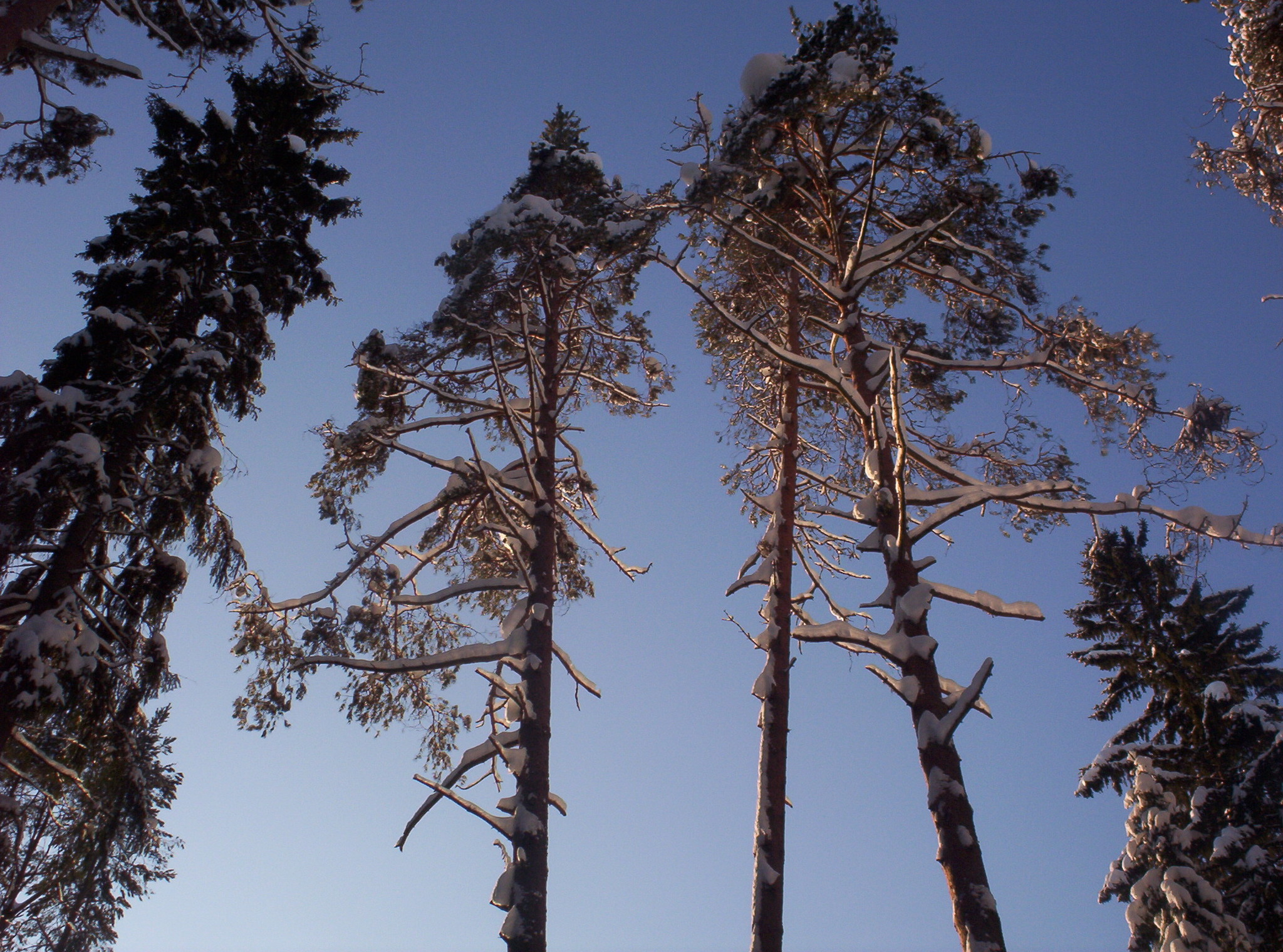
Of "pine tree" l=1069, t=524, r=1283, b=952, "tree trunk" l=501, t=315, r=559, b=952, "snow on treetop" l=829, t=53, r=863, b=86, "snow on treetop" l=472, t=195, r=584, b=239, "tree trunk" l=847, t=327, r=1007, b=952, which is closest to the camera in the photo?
"tree trunk" l=847, t=327, r=1007, b=952

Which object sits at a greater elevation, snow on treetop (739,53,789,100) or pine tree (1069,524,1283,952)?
snow on treetop (739,53,789,100)

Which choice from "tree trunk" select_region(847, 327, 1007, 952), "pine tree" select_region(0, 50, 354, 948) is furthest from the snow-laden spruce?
"pine tree" select_region(0, 50, 354, 948)

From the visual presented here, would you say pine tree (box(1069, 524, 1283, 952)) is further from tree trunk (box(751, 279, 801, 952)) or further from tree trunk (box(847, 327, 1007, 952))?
tree trunk (box(847, 327, 1007, 952))

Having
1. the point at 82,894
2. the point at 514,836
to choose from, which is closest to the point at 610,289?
the point at 514,836

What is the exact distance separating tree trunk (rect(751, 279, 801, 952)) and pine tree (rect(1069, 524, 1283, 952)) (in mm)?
6700

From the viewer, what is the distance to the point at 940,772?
583 cm

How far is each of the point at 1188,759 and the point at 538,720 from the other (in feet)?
38.9

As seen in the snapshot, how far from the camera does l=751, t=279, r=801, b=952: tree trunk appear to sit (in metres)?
8.63

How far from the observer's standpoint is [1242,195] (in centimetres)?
1050

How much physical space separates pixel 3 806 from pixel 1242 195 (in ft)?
51.8

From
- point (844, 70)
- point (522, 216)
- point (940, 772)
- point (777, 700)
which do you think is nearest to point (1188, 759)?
point (777, 700)

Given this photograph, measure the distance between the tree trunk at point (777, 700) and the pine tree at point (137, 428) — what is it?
22.4 ft

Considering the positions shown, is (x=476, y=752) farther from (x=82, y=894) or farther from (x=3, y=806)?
(x=82, y=894)

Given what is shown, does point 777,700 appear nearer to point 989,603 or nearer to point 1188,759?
point 989,603
